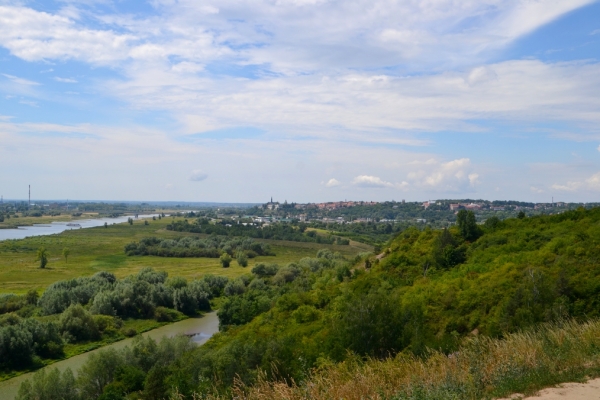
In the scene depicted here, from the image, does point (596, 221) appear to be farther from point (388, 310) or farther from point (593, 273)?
point (388, 310)

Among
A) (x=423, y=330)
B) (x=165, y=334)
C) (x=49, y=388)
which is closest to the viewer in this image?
(x=423, y=330)

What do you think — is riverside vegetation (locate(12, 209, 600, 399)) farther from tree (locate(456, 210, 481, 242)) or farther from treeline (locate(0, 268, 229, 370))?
treeline (locate(0, 268, 229, 370))

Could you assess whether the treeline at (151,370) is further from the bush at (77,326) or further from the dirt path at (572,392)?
the bush at (77,326)

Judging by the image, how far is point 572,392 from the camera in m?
6.77

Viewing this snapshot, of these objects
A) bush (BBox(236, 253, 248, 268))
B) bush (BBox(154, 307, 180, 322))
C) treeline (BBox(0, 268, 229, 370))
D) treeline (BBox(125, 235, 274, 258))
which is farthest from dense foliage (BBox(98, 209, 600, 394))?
treeline (BBox(125, 235, 274, 258))

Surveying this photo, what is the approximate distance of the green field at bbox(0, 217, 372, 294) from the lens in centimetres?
5687

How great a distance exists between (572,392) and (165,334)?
34.7 metres

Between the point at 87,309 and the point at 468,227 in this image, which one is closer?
the point at 468,227

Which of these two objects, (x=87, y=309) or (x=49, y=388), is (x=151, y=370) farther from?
(x=87, y=309)

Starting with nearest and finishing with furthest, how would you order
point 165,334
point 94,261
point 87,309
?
point 165,334, point 87,309, point 94,261

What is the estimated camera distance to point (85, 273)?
59438 mm

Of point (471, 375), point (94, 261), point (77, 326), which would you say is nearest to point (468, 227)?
point (471, 375)

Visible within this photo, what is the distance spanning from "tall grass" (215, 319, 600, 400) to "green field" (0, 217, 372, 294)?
50374mm

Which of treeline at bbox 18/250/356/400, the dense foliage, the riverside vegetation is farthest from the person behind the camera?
treeline at bbox 18/250/356/400
